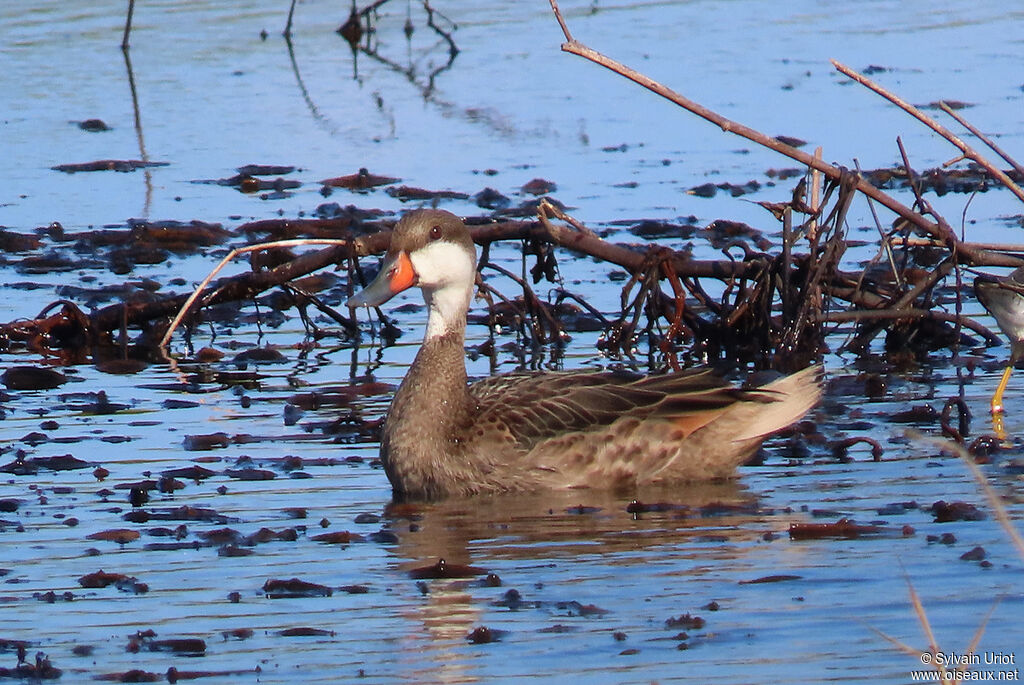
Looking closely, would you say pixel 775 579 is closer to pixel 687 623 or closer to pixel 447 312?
pixel 687 623

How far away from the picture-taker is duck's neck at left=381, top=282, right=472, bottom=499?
8.77 m

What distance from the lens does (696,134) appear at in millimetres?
18000

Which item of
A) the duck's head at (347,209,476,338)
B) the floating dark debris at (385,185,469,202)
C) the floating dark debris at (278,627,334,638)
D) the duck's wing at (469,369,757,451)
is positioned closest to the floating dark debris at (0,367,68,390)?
the duck's head at (347,209,476,338)

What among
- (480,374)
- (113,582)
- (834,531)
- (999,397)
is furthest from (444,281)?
(999,397)

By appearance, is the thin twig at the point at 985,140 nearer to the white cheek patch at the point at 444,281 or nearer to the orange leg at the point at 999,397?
the orange leg at the point at 999,397

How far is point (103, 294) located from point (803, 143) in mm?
6143

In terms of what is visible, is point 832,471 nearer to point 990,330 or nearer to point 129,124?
point 990,330

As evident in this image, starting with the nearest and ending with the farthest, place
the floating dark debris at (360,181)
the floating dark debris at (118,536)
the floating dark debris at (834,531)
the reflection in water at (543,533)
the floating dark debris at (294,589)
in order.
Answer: the reflection in water at (543,533)
the floating dark debris at (294,589)
the floating dark debris at (834,531)
the floating dark debris at (118,536)
the floating dark debris at (360,181)

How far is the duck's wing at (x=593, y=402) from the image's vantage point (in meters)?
8.91

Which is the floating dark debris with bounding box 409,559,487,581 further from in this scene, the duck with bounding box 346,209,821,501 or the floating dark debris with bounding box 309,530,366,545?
the duck with bounding box 346,209,821,501

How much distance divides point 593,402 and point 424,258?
102 cm

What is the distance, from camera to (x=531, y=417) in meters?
8.93

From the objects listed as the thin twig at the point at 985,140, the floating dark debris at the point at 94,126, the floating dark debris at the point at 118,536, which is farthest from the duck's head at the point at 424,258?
the floating dark debris at the point at 94,126

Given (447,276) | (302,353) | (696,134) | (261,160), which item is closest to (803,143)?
(696,134)
